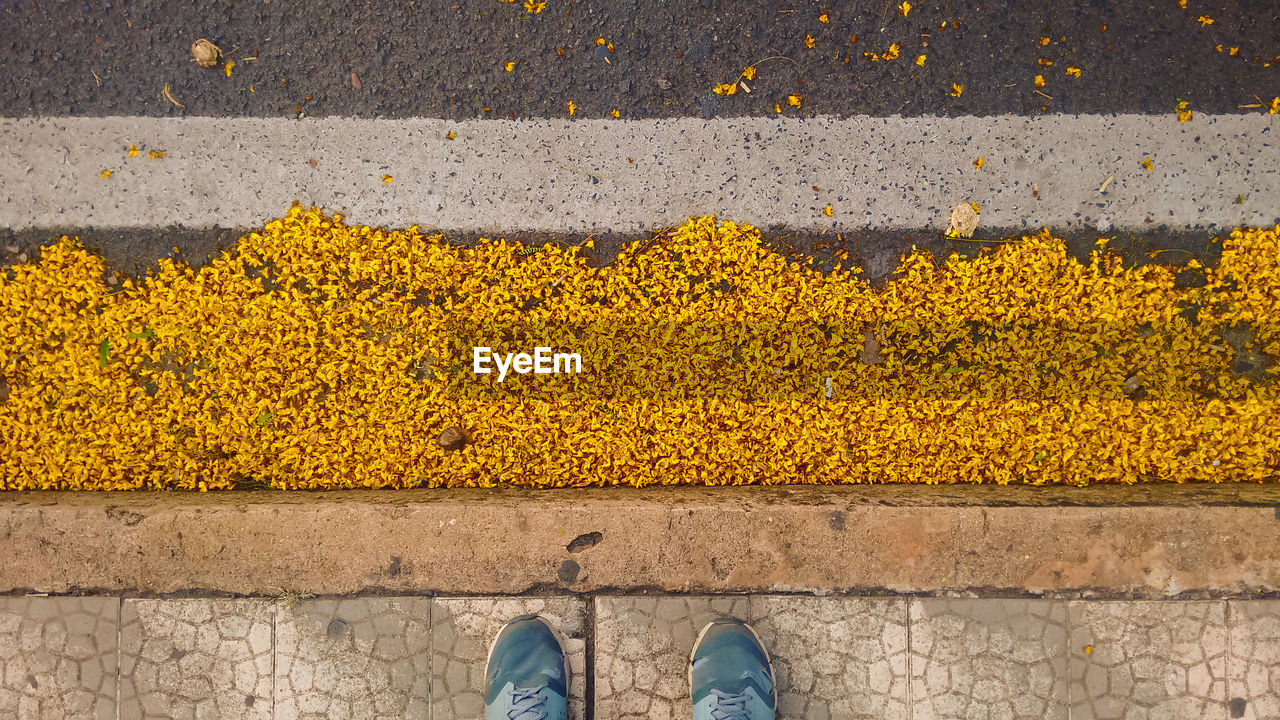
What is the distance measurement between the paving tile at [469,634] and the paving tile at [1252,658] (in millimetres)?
2518

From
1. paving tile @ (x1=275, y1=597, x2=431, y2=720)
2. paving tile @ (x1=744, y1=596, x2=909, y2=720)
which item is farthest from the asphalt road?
paving tile @ (x1=275, y1=597, x2=431, y2=720)

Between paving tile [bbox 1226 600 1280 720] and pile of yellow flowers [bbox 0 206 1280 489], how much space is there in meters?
0.54

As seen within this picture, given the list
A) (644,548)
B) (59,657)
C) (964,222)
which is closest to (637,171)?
(964,222)

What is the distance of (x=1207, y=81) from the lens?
8.67ft

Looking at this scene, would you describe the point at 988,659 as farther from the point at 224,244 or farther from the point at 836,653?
the point at 224,244

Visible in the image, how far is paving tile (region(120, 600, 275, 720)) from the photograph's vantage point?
96.1 inches

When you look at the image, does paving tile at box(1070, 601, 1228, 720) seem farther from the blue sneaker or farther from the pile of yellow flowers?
the blue sneaker

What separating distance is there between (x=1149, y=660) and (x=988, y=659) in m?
0.63

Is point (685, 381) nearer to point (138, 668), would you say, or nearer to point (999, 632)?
point (999, 632)

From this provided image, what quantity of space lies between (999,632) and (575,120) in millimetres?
2747

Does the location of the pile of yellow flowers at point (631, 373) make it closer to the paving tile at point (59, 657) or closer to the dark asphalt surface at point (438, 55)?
the paving tile at point (59, 657)

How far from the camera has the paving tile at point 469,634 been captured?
2.45 meters

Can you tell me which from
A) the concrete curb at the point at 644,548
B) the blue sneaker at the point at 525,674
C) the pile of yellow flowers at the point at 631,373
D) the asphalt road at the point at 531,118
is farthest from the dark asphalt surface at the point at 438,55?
the blue sneaker at the point at 525,674

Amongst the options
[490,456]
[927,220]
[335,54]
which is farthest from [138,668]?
[927,220]
